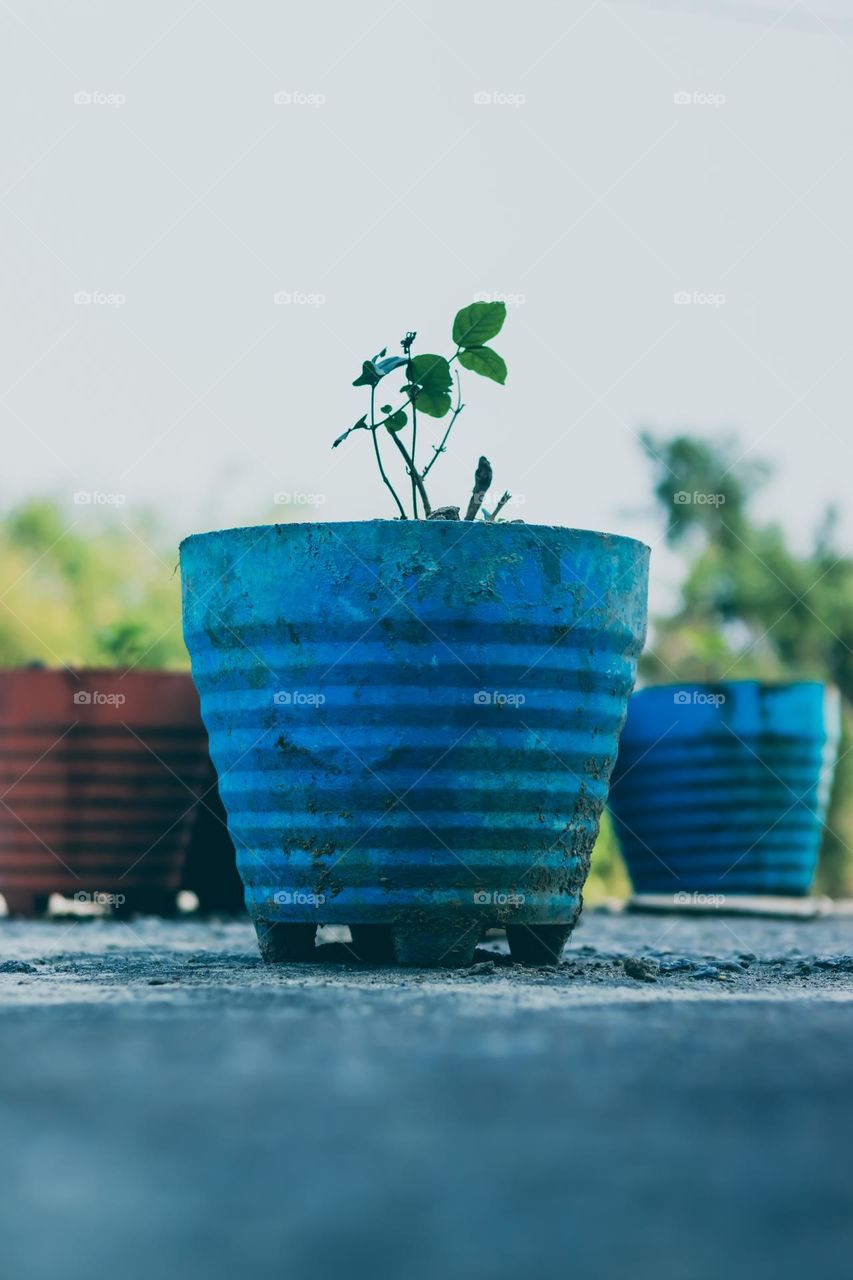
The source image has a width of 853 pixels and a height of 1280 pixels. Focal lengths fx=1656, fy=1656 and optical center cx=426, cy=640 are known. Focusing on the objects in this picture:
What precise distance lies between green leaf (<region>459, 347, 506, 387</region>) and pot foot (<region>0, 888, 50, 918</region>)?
97.0 inches

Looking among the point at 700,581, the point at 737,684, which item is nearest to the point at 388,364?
the point at 737,684

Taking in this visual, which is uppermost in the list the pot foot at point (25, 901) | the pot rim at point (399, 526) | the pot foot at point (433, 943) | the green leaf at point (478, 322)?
the green leaf at point (478, 322)

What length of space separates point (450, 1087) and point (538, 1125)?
156 mm

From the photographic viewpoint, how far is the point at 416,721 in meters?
2.67

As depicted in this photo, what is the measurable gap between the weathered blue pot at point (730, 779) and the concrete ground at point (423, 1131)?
10.3 ft

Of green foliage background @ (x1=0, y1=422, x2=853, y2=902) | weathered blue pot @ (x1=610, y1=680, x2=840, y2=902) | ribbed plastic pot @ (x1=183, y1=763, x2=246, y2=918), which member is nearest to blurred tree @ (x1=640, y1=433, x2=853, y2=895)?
green foliage background @ (x1=0, y1=422, x2=853, y2=902)

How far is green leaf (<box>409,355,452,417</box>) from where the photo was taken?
2.94 meters

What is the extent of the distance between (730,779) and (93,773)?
213cm

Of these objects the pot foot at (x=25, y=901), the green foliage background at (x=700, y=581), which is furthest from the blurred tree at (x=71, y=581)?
the pot foot at (x=25, y=901)

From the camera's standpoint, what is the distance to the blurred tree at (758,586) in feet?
48.1

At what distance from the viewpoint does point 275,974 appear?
2.58 meters

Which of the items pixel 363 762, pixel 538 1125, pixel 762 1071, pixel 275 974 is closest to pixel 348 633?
pixel 363 762

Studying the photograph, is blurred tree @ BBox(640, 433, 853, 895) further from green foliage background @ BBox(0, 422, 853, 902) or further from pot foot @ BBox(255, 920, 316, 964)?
pot foot @ BBox(255, 920, 316, 964)

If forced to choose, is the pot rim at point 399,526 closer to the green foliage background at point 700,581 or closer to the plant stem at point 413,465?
the plant stem at point 413,465
